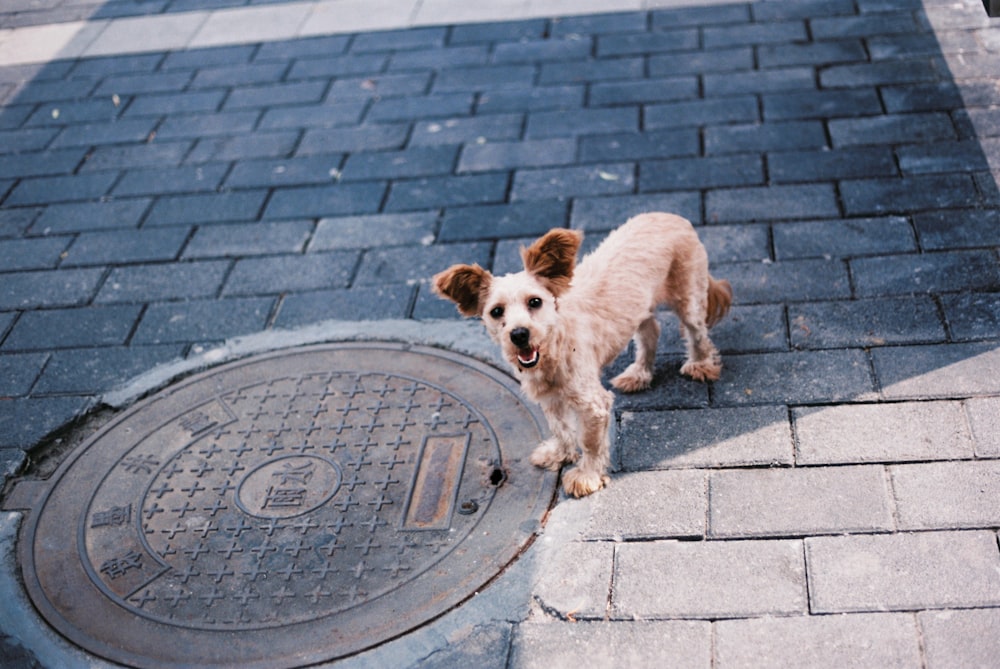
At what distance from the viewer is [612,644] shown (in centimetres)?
355

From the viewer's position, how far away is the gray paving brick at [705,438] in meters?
4.25

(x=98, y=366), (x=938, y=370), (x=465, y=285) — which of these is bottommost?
(x=938, y=370)

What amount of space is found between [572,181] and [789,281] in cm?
160

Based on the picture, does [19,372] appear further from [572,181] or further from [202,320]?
[572,181]

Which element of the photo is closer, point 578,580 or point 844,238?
point 578,580

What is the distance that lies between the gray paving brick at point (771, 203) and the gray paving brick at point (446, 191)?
4.16 feet

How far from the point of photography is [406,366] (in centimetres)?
504

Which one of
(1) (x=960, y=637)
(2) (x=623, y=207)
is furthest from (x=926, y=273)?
Result: (1) (x=960, y=637)

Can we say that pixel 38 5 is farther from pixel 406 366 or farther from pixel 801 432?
pixel 801 432

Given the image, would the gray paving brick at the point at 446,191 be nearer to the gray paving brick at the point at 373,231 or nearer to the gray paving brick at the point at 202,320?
the gray paving brick at the point at 373,231

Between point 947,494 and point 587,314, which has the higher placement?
point 587,314

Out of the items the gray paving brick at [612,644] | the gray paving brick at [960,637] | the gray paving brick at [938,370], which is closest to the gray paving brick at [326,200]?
the gray paving brick at [938,370]

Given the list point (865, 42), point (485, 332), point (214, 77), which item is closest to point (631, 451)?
point (485, 332)

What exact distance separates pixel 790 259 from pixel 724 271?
348 millimetres
